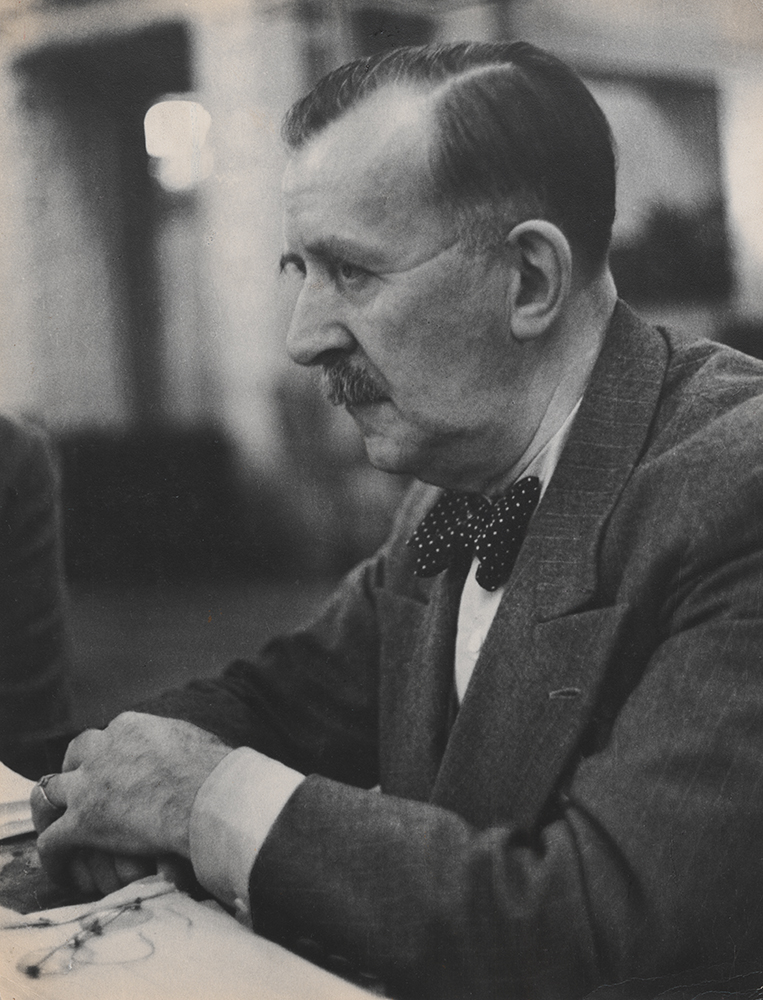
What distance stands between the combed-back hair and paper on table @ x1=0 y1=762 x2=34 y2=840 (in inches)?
48.4

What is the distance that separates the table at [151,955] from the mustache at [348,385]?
33.1 inches

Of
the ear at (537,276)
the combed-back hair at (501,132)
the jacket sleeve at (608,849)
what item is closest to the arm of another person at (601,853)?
the jacket sleeve at (608,849)

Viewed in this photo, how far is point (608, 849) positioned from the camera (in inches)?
56.9

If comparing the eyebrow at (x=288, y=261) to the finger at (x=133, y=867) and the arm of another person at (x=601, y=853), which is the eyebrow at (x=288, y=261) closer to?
the arm of another person at (x=601, y=853)

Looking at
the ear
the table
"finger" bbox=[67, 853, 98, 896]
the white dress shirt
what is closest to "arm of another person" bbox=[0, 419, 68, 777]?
"finger" bbox=[67, 853, 98, 896]

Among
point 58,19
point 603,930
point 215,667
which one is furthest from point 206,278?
point 603,930

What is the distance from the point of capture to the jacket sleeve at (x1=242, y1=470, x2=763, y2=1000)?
144cm

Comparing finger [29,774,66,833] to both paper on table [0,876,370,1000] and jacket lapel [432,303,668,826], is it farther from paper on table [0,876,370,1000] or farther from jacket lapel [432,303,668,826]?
jacket lapel [432,303,668,826]

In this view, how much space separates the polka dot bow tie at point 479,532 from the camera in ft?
5.83

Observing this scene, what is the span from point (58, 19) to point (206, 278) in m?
0.54

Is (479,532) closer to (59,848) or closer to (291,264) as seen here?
(291,264)

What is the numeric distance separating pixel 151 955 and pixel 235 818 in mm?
269

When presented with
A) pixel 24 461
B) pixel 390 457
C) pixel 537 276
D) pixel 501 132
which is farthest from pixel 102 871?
pixel 501 132

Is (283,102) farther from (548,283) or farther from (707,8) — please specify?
(707,8)
